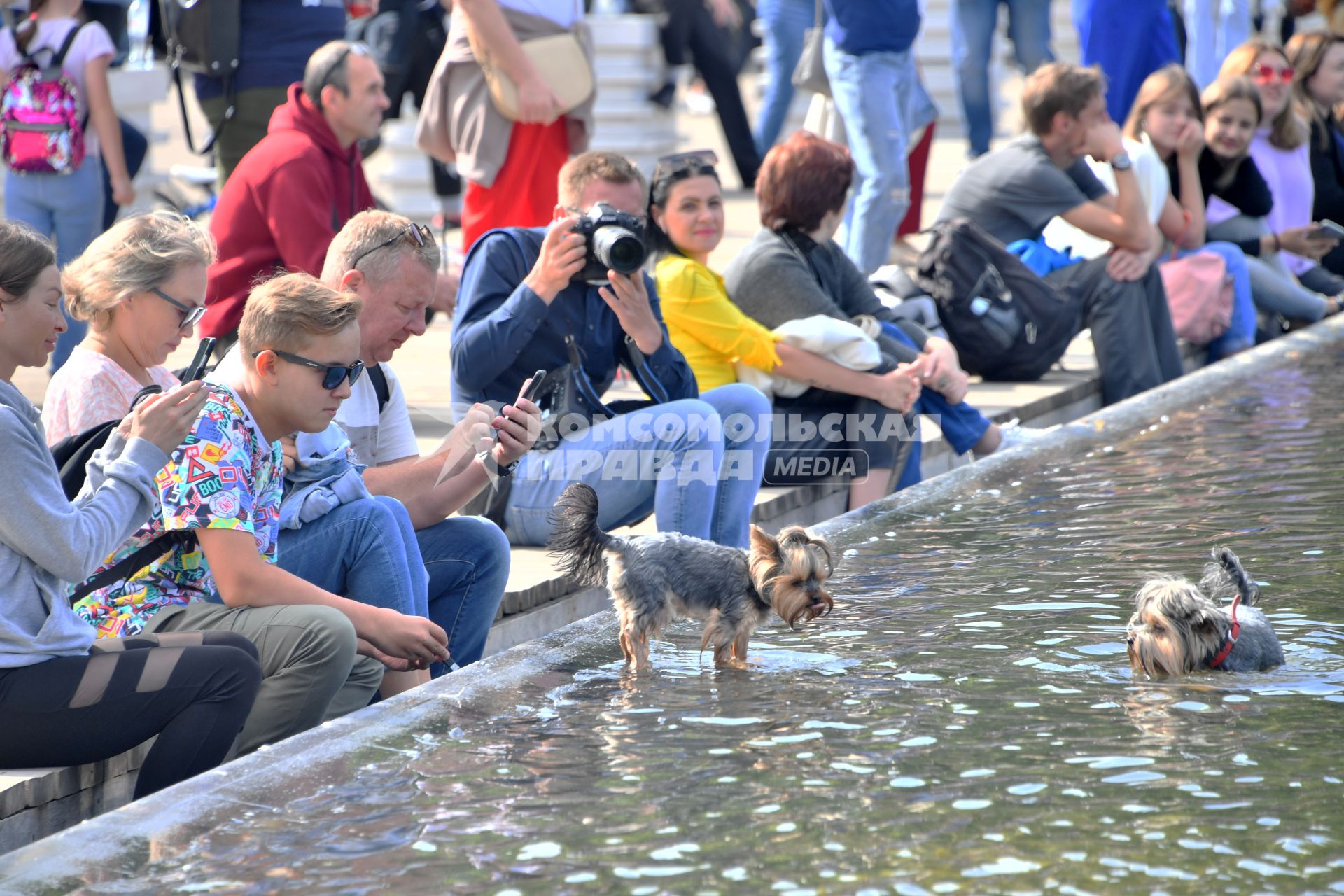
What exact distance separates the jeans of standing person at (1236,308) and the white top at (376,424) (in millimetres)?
5830

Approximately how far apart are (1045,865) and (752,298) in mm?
3750

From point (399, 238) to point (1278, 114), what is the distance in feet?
24.3

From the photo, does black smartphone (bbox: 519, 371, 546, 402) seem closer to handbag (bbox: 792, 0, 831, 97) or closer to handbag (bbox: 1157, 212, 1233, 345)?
handbag (bbox: 792, 0, 831, 97)

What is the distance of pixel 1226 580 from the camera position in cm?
441

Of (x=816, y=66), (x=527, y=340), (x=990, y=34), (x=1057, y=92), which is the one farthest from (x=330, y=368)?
(x=990, y=34)

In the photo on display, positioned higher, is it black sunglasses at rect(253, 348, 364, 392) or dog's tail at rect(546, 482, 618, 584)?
black sunglasses at rect(253, 348, 364, 392)

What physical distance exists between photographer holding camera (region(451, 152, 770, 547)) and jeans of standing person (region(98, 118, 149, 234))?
3510 millimetres

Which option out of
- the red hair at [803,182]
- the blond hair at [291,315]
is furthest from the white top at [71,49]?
the blond hair at [291,315]

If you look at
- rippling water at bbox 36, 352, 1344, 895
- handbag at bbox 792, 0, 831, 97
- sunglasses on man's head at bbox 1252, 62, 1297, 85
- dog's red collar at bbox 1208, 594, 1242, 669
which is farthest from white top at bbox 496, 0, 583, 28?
sunglasses on man's head at bbox 1252, 62, 1297, 85

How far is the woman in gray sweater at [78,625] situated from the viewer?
3.39m

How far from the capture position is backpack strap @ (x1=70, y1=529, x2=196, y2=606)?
153 inches

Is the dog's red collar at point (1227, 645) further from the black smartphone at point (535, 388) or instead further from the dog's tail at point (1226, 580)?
the black smartphone at point (535, 388)

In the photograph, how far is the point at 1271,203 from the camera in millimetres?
10125

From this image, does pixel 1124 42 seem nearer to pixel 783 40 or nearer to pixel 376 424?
pixel 783 40
